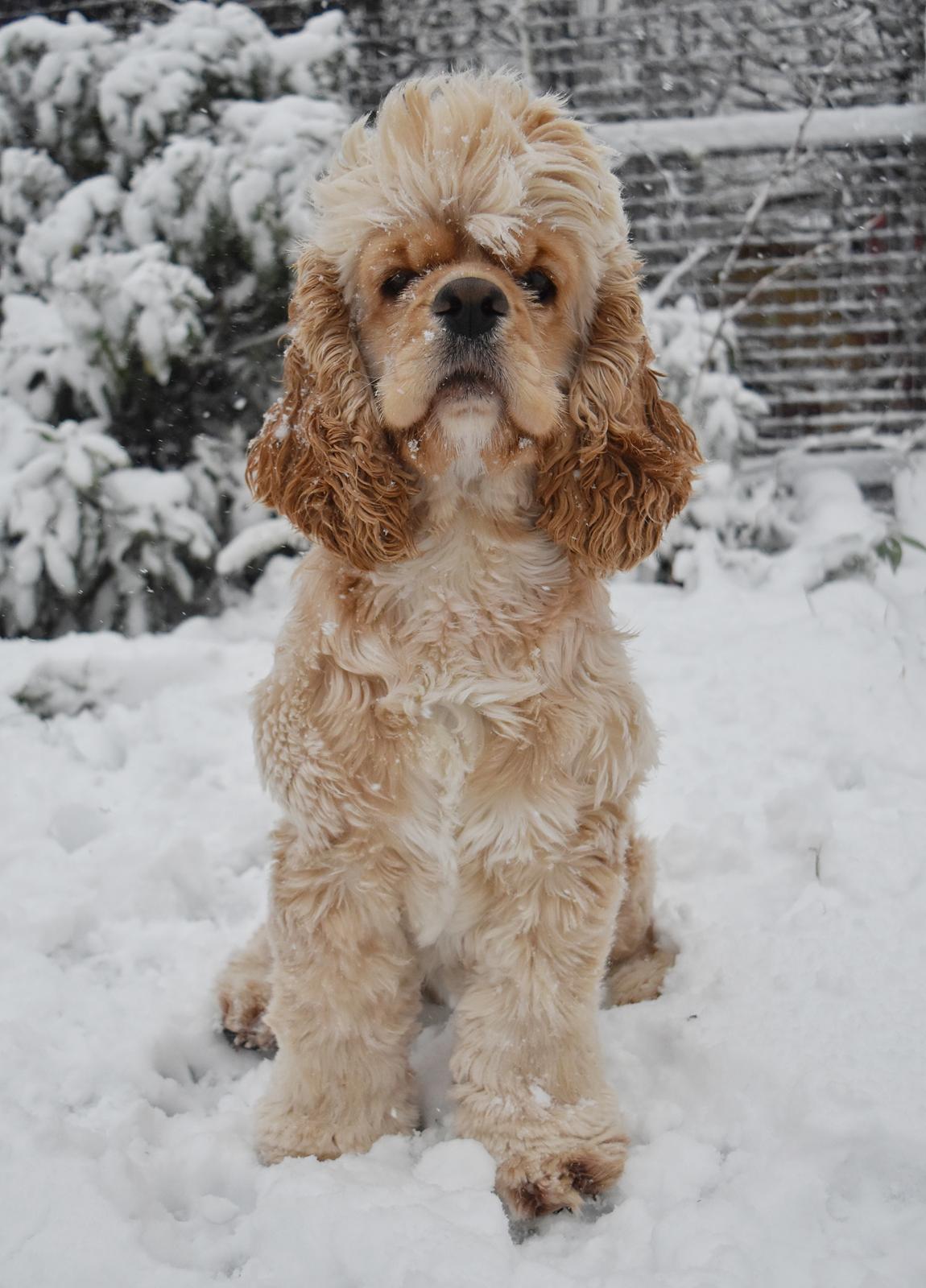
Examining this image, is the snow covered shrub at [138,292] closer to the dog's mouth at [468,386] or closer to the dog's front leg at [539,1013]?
the dog's mouth at [468,386]

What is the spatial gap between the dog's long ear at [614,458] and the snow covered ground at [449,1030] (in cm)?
105

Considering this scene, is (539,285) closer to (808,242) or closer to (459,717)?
(459,717)

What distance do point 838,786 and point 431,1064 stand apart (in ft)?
5.22

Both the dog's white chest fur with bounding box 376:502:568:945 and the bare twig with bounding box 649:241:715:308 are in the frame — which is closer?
the dog's white chest fur with bounding box 376:502:568:945

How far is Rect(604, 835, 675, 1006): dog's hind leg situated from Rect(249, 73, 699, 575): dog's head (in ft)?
2.54

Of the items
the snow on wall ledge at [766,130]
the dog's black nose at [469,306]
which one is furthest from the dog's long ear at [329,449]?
the snow on wall ledge at [766,130]

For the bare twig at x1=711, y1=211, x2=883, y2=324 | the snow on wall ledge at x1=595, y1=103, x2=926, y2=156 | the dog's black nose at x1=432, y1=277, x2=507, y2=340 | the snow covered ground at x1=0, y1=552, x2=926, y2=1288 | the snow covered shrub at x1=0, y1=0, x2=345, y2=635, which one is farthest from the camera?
the snow on wall ledge at x1=595, y1=103, x2=926, y2=156

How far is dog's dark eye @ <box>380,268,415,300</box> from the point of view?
194 centimetres

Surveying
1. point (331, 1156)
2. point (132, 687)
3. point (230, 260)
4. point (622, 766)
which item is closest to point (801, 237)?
point (230, 260)

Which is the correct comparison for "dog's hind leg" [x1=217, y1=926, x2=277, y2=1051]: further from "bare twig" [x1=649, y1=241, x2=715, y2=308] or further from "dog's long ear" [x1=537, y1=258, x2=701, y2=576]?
"bare twig" [x1=649, y1=241, x2=715, y2=308]

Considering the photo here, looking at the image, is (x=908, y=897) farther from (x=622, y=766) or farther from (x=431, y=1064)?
(x=431, y=1064)

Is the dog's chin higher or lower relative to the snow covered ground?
higher

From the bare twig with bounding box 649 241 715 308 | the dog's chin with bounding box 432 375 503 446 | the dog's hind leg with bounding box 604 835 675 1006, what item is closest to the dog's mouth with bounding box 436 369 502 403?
the dog's chin with bounding box 432 375 503 446

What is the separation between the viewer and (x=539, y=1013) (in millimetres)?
1993
